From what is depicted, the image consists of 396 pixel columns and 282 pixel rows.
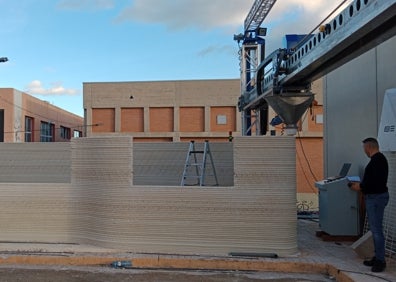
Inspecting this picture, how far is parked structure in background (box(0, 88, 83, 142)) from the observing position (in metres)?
34.4

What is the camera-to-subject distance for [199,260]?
7.43 metres

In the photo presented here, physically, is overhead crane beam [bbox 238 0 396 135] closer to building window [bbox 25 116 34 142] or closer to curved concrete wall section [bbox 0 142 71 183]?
curved concrete wall section [bbox 0 142 71 183]

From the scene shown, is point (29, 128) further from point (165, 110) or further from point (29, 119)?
point (165, 110)

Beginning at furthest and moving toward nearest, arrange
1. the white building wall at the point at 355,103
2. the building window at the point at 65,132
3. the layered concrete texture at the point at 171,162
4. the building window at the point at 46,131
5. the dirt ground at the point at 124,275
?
1. the building window at the point at 65,132
2. the building window at the point at 46,131
3. the layered concrete texture at the point at 171,162
4. the white building wall at the point at 355,103
5. the dirt ground at the point at 124,275

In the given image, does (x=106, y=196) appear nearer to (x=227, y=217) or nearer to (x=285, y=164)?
(x=227, y=217)

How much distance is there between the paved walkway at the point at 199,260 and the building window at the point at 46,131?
116 feet

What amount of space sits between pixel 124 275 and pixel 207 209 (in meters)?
1.83

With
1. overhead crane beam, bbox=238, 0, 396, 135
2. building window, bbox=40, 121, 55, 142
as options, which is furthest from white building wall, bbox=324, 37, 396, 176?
building window, bbox=40, 121, 55, 142

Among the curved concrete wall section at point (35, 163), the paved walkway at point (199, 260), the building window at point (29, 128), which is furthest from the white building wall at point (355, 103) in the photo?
the building window at point (29, 128)

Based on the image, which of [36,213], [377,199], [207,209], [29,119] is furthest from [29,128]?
[377,199]

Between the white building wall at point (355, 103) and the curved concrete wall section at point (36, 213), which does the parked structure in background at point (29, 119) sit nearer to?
the curved concrete wall section at point (36, 213)

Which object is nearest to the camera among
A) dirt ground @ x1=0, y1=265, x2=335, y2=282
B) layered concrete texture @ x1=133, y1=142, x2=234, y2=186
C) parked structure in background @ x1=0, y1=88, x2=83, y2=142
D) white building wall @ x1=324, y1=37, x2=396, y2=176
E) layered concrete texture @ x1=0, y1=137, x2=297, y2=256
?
dirt ground @ x1=0, y1=265, x2=335, y2=282

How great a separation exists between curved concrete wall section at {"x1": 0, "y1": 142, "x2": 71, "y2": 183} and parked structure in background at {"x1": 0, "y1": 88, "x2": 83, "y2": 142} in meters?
25.1

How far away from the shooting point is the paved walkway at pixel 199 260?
23.5 feet
